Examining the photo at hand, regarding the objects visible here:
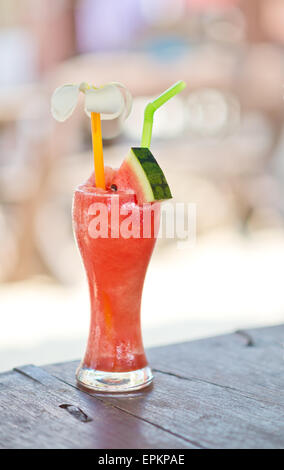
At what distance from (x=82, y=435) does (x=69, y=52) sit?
5004 millimetres

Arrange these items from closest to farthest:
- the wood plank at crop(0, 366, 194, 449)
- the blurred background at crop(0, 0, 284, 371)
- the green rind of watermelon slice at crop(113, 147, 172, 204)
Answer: the wood plank at crop(0, 366, 194, 449) → the green rind of watermelon slice at crop(113, 147, 172, 204) → the blurred background at crop(0, 0, 284, 371)

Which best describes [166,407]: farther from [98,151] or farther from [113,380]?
[98,151]

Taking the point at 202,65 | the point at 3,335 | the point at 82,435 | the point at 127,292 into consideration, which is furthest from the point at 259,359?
the point at 202,65

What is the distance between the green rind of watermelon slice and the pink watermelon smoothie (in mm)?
14

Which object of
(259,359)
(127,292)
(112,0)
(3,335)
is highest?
(112,0)

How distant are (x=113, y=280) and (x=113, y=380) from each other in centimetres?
12

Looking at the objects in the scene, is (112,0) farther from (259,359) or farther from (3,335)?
(259,359)

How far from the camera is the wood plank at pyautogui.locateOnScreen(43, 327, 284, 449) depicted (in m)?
0.71

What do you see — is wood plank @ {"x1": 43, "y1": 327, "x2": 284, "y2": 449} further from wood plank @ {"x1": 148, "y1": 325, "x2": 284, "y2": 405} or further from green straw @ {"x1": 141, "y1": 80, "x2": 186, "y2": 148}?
green straw @ {"x1": 141, "y1": 80, "x2": 186, "y2": 148}

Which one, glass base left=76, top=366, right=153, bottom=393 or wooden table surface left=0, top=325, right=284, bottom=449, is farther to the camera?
glass base left=76, top=366, right=153, bottom=393

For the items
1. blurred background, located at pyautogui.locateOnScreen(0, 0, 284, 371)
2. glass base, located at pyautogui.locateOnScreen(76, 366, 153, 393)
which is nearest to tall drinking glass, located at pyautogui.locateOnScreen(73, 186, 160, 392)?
glass base, located at pyautogui.locateOnScreen(76, 366, 153, 393)

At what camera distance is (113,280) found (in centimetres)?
86

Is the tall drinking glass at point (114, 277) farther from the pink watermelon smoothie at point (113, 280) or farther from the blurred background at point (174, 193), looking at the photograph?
the blurred background at point (174, 193)
